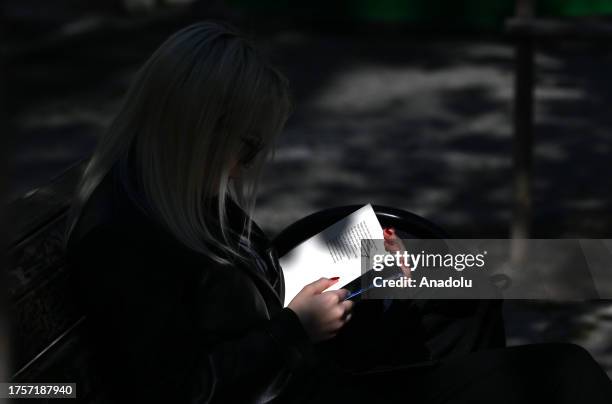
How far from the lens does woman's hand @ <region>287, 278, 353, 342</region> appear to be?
2.05 m

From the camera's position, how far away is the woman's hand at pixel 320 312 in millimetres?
2055

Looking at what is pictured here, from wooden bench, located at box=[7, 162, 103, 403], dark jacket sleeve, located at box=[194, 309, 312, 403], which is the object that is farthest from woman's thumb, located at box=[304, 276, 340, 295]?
wooden bench, located at box=[7, 162, 103, 403]

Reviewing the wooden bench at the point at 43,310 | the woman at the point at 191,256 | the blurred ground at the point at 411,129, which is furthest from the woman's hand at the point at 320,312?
the blurred ground at the point at 411,129

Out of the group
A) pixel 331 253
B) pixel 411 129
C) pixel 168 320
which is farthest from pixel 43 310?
pixel 411 129

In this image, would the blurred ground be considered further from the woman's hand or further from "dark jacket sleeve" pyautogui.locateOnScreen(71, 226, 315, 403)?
"dark jacket sleeve" pyautogui.locateOnScreen(71, 226, 315, 403)

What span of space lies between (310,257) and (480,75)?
523 cm

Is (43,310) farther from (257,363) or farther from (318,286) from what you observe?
(318,286)

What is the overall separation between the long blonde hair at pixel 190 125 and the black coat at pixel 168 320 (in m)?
0.04

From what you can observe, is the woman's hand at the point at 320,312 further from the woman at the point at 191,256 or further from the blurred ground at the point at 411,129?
the blurred ground at the point at 411,129

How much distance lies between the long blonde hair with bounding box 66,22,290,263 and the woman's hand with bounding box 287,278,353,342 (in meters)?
0.16

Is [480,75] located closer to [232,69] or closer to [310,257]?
[310,257]

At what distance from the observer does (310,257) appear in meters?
2.47

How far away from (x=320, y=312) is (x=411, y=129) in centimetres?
442

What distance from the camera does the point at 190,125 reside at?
76.1 inches
